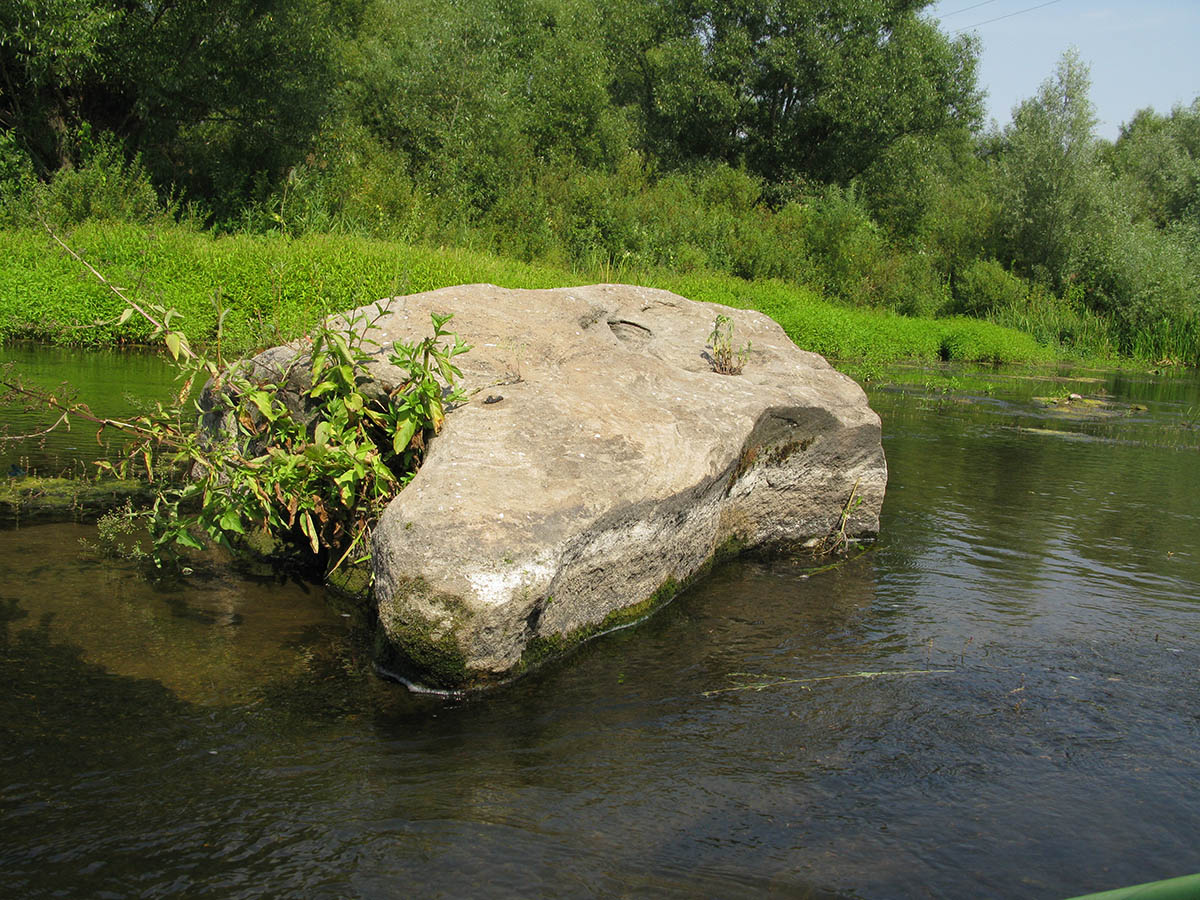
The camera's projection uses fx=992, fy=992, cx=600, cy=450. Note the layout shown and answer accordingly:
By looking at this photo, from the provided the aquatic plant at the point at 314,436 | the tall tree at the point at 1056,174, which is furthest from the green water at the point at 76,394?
the tall tree at the point at 1056,174

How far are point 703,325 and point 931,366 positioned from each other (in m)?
16.6

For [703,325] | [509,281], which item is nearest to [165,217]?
[509,281]

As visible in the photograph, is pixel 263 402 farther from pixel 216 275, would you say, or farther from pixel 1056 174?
pixel 1056 174

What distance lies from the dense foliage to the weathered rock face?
8.81 m

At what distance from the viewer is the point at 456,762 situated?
13.1ft

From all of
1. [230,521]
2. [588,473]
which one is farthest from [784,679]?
[230,521]

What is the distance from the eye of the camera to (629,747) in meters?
4.22

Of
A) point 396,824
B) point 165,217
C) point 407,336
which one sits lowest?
point 396,824

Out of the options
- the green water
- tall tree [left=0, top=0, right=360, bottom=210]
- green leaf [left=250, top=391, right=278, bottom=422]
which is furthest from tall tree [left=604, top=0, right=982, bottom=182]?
green leaf [left=250, top=391, right=278, bottom=422]

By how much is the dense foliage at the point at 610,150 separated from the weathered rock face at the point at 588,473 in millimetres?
8813

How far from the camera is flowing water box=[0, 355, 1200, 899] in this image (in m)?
3.34

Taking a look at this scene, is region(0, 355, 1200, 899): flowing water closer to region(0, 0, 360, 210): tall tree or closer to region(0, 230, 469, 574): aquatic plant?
region(0, 230, 469, 574): aquatic plant

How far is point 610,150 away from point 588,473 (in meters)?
25.9

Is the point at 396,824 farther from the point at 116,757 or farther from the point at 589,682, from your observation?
the point at 589,682
